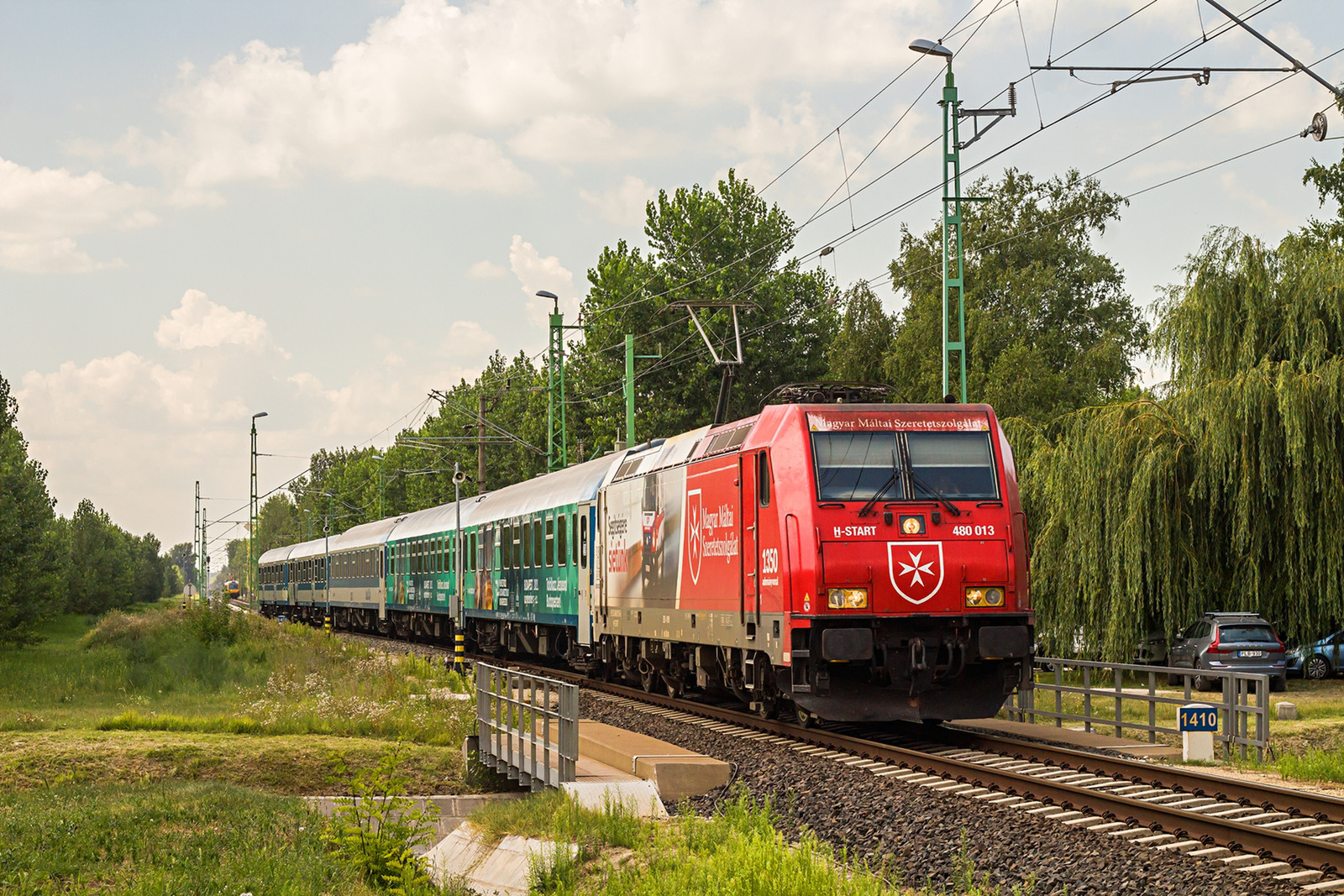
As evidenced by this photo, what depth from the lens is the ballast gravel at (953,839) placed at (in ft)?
27.5

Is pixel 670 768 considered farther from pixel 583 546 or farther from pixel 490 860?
pixel 583 546

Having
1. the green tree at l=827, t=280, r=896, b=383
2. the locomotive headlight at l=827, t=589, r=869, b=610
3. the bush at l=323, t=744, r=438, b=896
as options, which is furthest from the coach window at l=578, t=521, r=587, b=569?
the green tree at l=827, t=280, r=896, b=383

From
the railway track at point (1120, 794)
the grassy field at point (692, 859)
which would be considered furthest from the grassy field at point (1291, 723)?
the grassy field at point (692, 859)

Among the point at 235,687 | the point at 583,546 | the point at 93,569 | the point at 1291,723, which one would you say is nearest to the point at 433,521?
the point at 235,687

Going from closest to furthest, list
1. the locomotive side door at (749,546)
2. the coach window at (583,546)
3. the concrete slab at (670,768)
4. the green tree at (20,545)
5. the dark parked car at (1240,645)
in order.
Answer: the concrete slab at (670,768) → the locomotive side door at (749,546) → the coach window at (583,546) → the dark parked car at (1240,645) → the green tree at (20,545)

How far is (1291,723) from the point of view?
18.5 m

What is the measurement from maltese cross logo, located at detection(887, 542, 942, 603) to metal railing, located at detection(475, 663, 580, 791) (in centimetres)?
353

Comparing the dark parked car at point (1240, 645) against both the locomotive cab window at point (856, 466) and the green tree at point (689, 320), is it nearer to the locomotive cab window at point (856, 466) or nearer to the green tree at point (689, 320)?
the locomotive cab window at point (856, 466)

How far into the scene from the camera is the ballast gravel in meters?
8.39

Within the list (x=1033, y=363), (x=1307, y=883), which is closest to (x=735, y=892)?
(x=1307, y=883)

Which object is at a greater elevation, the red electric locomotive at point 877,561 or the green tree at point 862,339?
the green tree at point 862,339

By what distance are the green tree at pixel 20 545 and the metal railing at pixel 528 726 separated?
99.1 ft

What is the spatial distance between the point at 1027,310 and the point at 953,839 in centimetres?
4820

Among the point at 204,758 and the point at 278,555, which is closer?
the point at 204,758
